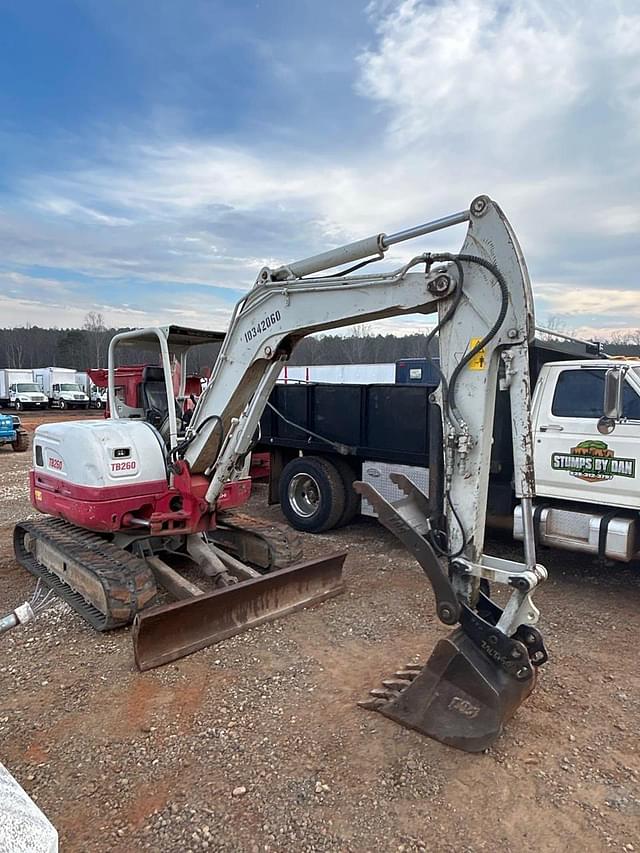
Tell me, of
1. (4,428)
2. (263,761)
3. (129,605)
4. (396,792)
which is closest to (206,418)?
(129,605)

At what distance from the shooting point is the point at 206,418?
212 inches

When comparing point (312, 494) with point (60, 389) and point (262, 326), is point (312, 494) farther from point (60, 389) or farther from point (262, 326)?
point (60, 389)

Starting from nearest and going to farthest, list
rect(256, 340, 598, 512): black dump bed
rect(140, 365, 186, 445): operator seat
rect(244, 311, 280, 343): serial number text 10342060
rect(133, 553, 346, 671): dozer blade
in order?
1. rect(133, 553, 346, 671): dozer blade
2. rect(244, 311, 280, 343): serial number text 10342060
3. rect(140, 365, 186, 445): operator seat
4. rect(256, 340, 598, 512): black dump bed

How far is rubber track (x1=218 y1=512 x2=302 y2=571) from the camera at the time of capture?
589 cm

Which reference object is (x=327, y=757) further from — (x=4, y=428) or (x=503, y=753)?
(x=4, y=428)

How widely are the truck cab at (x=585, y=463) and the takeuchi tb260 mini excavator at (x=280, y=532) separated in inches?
64.4

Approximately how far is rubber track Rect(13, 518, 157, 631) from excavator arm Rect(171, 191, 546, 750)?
82.7 inches

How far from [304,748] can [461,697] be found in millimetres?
944

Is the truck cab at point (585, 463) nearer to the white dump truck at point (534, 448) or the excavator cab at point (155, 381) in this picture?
the white dump truck at point (534, 448)

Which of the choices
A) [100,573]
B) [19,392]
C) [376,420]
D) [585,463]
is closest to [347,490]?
[376,420]

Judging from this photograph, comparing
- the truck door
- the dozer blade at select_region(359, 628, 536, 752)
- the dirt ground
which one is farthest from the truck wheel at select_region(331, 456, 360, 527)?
the dozer blade at select_region(359, 628, 536, 752)

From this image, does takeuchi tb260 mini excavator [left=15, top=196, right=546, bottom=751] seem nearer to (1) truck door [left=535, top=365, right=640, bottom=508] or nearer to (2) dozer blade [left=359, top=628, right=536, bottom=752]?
(2) dozer blade [left=359, top=628, right=536, bottom=752]

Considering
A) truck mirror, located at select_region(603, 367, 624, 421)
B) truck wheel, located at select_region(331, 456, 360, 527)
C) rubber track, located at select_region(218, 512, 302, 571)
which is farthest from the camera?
truck wheel, located at select_region(331, 456, 360, 527)

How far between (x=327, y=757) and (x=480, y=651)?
1041 millimetres
